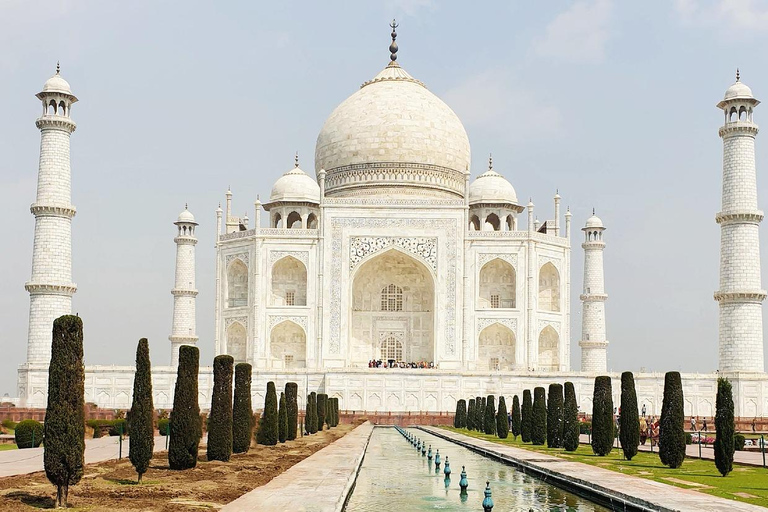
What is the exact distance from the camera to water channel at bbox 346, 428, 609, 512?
29.5 feet

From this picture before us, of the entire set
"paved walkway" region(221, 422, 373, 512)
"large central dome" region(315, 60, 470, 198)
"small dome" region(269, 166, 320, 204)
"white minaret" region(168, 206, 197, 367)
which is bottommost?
"paved walkway" region(221, 422, 373, 512)

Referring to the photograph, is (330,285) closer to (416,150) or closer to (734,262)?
(416,150)

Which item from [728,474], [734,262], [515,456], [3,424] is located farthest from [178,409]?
[734,262]

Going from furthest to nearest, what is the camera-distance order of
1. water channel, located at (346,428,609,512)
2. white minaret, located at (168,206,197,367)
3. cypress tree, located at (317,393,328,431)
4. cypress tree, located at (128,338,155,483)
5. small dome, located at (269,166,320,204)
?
white minaret, located at (168,206,197,367)
small dome, located at (269,166,320,204)
cypress tree, located at (317,393,328,431)
cypress tree, located at (128,338,155,483)
water channel, located at (346,428,609,512)

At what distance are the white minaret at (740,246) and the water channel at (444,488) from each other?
50.3ft

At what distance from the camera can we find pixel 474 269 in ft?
107

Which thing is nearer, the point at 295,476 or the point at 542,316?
the point at 295,476

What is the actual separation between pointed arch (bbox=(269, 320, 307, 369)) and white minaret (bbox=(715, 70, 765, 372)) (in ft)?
44.7

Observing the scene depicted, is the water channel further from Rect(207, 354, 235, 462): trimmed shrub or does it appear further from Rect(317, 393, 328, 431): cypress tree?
Rect(317, 393, 328, 431): cypress tree

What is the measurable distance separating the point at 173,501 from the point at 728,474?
6770 mm

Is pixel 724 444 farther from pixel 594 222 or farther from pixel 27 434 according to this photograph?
pixel 594 222

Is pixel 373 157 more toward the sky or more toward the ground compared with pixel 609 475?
more toward the sky

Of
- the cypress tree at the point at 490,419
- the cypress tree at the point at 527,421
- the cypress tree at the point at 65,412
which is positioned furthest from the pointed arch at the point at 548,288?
the cypress tree at the point at 65,412

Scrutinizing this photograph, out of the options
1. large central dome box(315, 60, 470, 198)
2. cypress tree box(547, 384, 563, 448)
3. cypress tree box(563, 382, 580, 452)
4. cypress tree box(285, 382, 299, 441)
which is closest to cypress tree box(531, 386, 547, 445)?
cypress tree box(547, 384, 563, 448)
